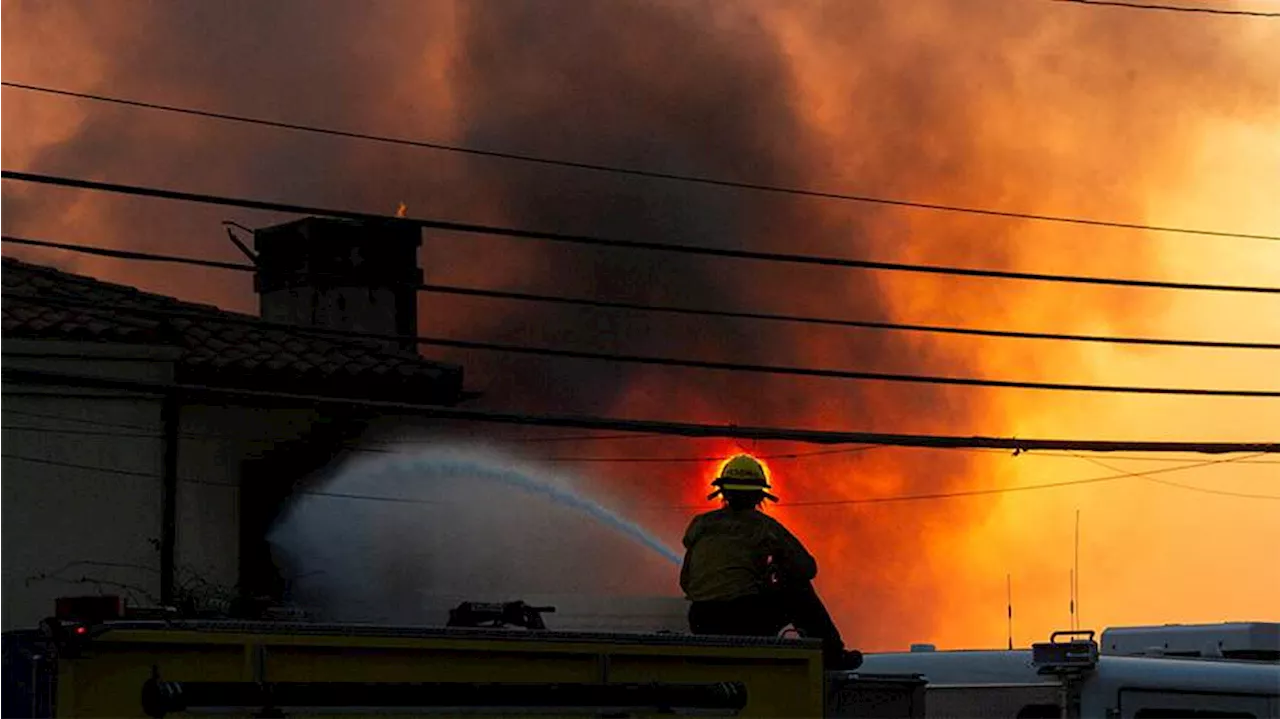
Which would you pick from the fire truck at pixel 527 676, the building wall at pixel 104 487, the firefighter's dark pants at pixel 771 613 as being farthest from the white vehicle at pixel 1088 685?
the building wall at pixel 104 487

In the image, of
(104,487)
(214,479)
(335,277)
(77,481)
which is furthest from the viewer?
(335,277)

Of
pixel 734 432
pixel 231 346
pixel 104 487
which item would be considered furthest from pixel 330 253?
pixel 734 432

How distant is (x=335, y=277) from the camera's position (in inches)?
1283

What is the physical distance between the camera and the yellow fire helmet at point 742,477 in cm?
1220

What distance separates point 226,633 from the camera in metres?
9.17

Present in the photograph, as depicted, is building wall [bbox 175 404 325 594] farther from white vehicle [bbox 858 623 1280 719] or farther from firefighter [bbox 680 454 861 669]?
white vehicle [bbox 858 623 1280 719]

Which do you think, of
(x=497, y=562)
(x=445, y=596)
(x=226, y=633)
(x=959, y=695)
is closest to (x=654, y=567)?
(x=497, y=562)

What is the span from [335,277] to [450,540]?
14.1 feet

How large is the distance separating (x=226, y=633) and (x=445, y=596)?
22.1 meters

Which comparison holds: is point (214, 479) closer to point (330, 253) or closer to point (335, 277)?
point (335, 277)

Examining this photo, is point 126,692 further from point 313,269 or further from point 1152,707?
point 313,269

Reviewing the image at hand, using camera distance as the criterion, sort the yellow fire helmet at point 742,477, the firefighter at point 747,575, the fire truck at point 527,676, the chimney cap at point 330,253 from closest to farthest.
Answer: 1. the fire truck at point 527,676
2. the firefighter at point 747,575
3. the yellow fire helmet at point 742,477
4. the chimney cap at point 330,253

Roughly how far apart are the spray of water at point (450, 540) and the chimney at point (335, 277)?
87.0 inches

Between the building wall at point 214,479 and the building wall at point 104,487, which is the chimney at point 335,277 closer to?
the building wall at point 214,479
